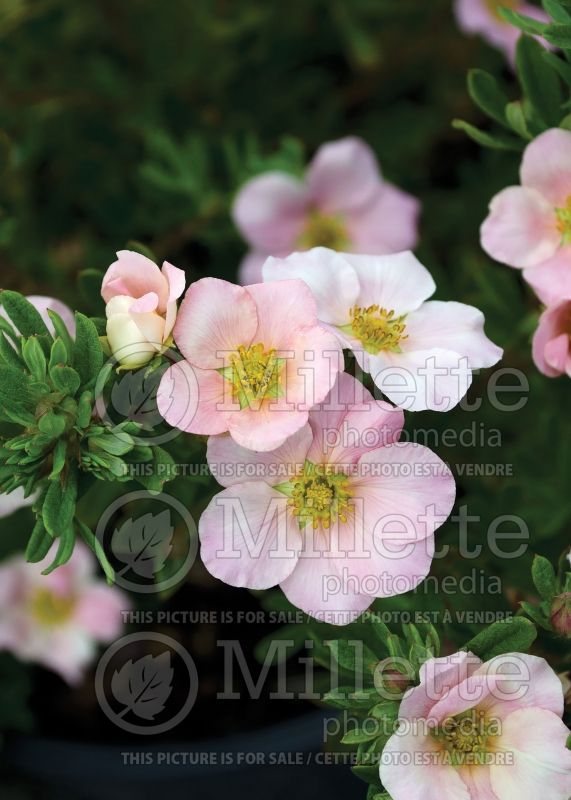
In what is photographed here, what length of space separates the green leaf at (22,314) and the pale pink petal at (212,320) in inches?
4.1

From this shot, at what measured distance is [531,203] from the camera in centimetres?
80

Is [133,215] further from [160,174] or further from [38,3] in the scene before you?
[38,3]

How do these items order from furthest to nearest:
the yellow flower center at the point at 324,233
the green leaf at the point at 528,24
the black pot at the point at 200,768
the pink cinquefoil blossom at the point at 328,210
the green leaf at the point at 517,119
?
the yellow flower center at the point at 324,233
the pink cinquefoil blossom at the point at 328,210
the black pot at the point at 200,768
the green leaf at the point at 517,119
the green leaf at the point at 528,24

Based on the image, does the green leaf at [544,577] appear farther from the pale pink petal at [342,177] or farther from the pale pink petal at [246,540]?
the pale pink petal at [342,177]

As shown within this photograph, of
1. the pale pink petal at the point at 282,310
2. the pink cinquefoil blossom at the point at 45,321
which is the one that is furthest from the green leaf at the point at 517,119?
the pink cinquefoil blossom at the point at 45,321

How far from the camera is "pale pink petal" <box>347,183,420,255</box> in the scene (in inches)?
48.8

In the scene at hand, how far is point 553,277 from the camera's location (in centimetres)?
78

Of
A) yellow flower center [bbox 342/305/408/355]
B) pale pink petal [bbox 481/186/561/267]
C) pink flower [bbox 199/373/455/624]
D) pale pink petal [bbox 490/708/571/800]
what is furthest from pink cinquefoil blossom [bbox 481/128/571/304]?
pale pink petal [bbox 490/708/571/800]

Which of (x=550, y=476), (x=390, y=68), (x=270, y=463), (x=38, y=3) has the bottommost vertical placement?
(x=550, y=476)

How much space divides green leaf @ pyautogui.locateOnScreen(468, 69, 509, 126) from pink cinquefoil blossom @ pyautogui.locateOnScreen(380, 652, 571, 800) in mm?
485

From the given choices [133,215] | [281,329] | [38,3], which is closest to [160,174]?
[133,215]

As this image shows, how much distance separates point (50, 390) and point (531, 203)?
0.43 m

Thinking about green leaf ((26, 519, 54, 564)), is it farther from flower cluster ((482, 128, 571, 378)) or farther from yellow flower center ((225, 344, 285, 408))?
flower cluster ((482, 128, 571, 378))

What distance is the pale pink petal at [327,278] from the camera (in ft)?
2.31
